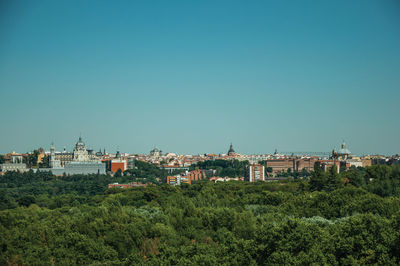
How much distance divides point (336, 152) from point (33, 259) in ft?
376

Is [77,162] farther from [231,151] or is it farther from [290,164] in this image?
[231,151]

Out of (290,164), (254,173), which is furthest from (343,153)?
(254,173)

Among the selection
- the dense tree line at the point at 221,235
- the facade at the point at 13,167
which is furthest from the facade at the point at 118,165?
the dense tree line at the point at 221,235

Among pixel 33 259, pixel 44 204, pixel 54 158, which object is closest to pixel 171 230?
pixel 33 259

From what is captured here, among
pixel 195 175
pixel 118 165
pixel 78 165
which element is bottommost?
pixel 195 175

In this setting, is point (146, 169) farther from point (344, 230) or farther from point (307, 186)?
point (344, 230)

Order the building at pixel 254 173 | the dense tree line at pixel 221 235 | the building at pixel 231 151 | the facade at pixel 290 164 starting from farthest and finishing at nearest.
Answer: the building at pixel 231 151
the facade at pixel 290 164
the building at pixel 254 173
the dense tree line at pixel 221 235

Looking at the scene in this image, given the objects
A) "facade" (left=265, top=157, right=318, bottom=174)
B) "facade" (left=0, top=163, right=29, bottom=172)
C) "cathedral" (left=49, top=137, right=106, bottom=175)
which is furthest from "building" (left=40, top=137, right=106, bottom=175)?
"facade" (left=265, top=157, right=318, bottom=174)

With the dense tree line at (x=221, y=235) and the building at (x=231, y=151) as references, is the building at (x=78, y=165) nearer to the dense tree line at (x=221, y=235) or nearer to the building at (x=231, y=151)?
the building at (x=231, y=151)

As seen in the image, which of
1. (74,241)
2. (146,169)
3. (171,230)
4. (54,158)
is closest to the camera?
(74,241)

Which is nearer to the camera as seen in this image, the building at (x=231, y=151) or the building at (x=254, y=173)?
the building at (x=254, y=173)

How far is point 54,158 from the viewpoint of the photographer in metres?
129

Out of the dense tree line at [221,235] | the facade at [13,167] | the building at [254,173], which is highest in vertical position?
the facade at [13,167]

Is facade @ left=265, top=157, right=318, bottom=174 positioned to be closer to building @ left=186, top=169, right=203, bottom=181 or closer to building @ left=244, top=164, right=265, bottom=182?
building @ left=186, top=169, right=203, bottom=181
